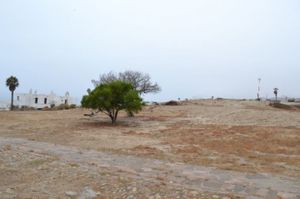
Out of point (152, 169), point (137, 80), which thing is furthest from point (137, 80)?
point (152, 169)

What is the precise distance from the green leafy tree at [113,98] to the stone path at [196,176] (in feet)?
46.4

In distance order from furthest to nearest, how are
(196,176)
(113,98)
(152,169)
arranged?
1. (113,98)
2. (152,169)
3. (196,176)

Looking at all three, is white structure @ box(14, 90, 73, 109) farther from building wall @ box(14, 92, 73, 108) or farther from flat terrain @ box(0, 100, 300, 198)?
flat terrain @ box(0, 100, 300, 198)

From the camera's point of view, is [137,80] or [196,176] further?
[137,80]

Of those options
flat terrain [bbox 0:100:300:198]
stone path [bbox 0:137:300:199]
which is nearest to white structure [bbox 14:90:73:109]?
flat terrain [bbox 0:100:300:198]

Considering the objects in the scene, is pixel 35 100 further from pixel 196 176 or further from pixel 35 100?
pixel 196 176

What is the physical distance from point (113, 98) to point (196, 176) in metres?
18.3

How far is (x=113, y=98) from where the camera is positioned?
86.7 feet

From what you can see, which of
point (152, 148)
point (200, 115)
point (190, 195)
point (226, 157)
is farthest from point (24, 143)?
point (200, 115)

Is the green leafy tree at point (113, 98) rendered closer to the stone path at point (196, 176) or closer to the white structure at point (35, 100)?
the stone path at point (196, 176)

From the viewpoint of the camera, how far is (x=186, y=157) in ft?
37.9

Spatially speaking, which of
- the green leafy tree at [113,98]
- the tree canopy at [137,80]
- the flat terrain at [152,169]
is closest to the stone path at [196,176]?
the flat terrain at [152,169]

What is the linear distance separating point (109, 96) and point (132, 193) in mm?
19281

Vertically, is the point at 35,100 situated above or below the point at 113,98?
above
